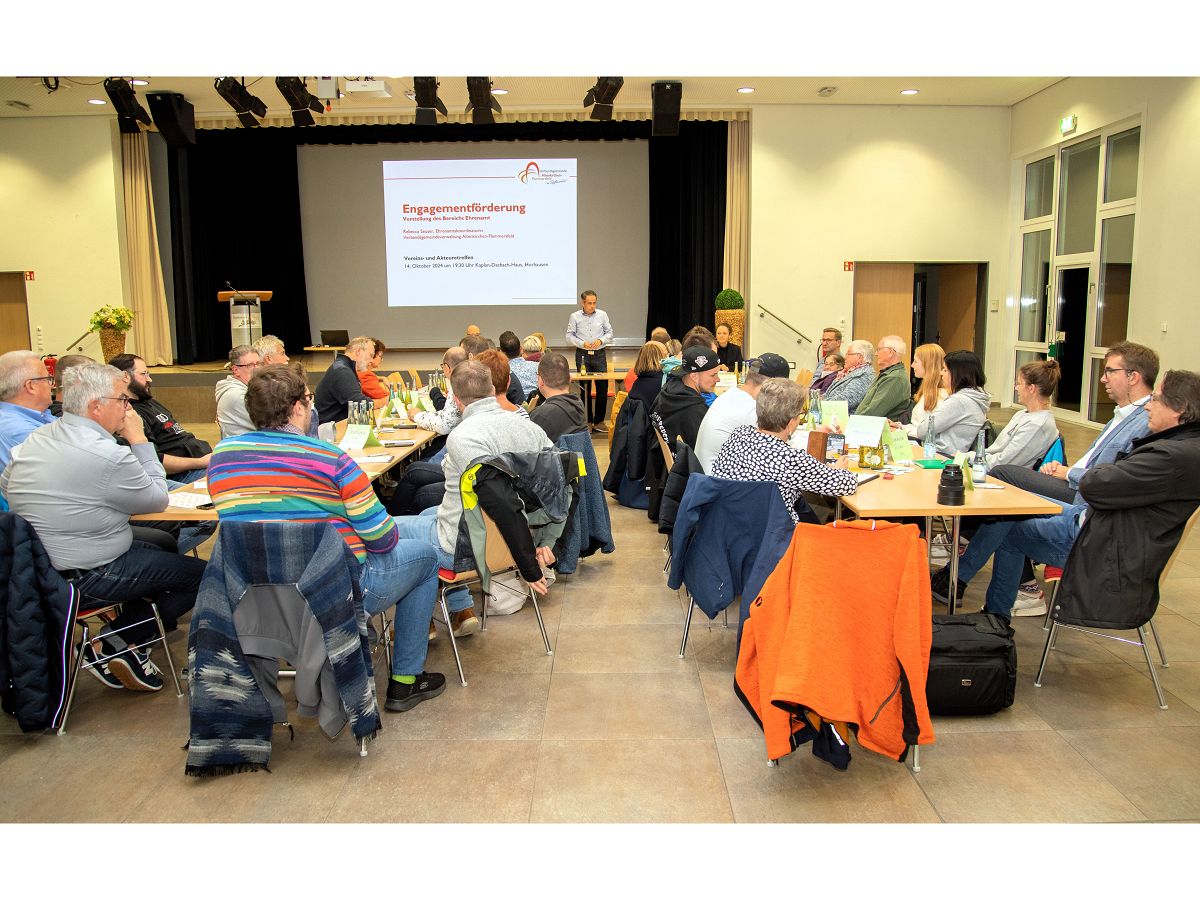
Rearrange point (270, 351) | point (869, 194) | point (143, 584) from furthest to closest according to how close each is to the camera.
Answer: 1. point (869, 194)
2. point (270, 351)
3. point (143, 584)

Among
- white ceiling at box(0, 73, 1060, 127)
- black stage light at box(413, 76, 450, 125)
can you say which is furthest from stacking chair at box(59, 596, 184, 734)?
white ceiling at box(0, 73, 1060, 127)

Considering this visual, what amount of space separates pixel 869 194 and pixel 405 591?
10064 mm

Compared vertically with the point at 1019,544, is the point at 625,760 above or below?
below

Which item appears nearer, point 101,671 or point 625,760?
point 625,760

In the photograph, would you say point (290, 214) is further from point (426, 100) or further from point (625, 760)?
point (625, 760)

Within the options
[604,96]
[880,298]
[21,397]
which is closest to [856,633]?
[21,397]

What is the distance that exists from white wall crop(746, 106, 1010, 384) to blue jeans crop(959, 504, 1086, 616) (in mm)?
8084

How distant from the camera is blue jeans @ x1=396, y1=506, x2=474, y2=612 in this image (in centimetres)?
336

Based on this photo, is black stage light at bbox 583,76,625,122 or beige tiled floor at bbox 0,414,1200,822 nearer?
beige tiled floor at bbox 0,414,1200,822

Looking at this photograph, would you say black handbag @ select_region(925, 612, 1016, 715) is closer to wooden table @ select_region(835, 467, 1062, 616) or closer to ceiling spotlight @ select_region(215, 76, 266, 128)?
wooden table @ select_region(835, 467, 1062, 616)

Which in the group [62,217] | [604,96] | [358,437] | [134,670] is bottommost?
[134,670]

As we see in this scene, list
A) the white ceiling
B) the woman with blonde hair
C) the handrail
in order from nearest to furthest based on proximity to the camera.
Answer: the woman with blonde hair < the white ceiling < the handrail

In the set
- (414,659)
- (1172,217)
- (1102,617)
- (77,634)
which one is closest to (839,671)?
(1102,617)

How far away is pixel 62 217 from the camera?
37.9ft
